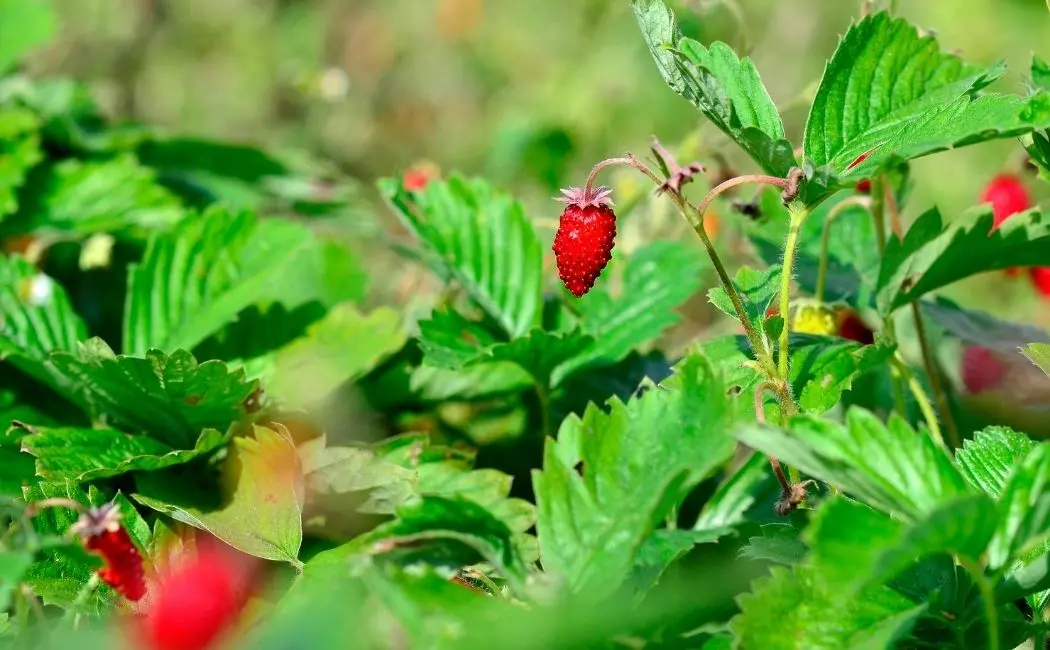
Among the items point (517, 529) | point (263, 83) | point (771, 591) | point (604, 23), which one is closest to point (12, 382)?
point (517, 529)

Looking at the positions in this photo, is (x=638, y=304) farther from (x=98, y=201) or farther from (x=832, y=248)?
(x=98, y=201)

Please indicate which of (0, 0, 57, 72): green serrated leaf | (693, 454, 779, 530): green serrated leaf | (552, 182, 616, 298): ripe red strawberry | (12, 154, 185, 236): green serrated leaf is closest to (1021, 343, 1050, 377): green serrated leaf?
(693, 454, 779, 530): green serrated leaf

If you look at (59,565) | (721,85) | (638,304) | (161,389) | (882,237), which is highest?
(721,85)

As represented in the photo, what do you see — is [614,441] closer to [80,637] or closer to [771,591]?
[771,591]

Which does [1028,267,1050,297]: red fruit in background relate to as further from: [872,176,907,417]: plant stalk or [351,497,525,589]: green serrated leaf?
[351,497,525,589]: green serrated leaf

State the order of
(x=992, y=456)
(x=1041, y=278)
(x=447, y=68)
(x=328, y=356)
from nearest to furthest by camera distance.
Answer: (x=992, y=456) → (x=328, y=356) → (x=1041, y=278) → (x=447, y=68)

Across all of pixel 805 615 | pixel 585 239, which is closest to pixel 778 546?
pixel 805 615
